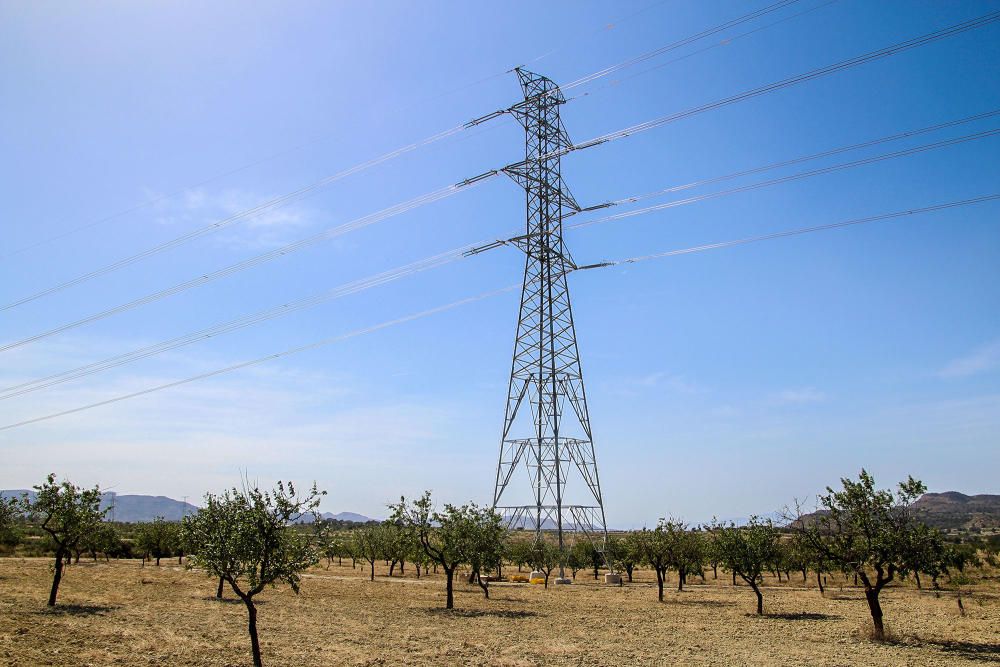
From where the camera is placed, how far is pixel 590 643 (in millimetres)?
31375

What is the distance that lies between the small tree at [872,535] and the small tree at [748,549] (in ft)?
36.4

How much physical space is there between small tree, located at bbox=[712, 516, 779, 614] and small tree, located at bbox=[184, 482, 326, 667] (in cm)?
3334

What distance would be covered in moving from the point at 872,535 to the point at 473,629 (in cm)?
2187

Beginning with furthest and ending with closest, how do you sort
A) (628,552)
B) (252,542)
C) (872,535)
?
(628,552) → (872,535) → (252,542)

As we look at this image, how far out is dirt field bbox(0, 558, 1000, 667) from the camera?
27.2 meters

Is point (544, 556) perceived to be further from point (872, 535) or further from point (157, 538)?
point (157, 538)

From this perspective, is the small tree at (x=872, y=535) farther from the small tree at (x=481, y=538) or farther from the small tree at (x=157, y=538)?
the small tree at (x=157, y=538)

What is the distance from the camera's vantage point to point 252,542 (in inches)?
909

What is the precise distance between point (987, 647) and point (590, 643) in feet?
61.1

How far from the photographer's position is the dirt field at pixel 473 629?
27.2 meters

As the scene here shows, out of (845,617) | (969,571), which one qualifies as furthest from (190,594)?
(969,571)

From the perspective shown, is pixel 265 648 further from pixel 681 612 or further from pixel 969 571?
pixel 969 571

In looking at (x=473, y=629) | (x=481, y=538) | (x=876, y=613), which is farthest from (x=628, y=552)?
(x=876, y=613)

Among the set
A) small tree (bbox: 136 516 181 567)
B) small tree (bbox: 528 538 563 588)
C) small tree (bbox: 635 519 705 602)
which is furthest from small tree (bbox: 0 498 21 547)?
small tree (bbox: 635 519 705 602)
